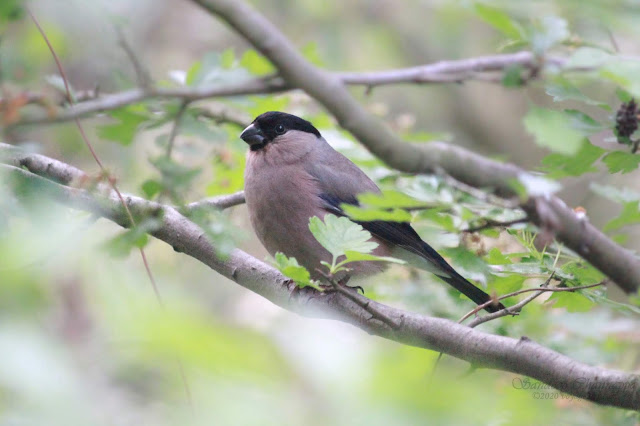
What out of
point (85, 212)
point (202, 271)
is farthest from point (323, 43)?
point (85, 212)

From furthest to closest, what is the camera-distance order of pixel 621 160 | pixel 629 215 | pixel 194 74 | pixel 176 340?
pixel 194 74
pixel 629 215
pixel 621 160
pixel 176 340

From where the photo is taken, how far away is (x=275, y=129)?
4715mm

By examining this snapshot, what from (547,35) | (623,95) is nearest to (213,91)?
(547,35)

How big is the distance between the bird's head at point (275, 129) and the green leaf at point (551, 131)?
2.72 metres

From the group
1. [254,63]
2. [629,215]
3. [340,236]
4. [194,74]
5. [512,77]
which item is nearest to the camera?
[512,77]

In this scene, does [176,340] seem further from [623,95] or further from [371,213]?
[623,95]

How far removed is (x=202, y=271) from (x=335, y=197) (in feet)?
13.6

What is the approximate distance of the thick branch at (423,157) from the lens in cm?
188

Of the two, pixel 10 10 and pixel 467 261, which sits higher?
pixel 10 10

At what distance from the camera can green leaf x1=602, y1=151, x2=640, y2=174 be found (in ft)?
8.39

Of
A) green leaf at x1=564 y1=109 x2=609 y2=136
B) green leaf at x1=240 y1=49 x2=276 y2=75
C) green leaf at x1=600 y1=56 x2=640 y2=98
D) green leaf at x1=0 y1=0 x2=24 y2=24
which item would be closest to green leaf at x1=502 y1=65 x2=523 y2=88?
green leaf at x1=600 y1=56 x2=640 y2=98

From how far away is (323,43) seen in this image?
775 centimetres

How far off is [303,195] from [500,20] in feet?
7.82

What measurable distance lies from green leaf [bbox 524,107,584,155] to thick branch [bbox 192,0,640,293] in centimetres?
11
